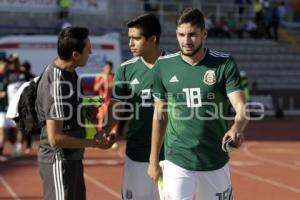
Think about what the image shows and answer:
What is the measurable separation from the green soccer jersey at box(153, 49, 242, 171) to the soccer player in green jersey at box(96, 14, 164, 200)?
53 cm

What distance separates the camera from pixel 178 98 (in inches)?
215

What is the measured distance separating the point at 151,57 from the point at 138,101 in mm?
361

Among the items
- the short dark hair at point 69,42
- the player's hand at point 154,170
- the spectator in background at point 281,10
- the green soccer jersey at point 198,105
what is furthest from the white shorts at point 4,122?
the spectator in background at point 281,10

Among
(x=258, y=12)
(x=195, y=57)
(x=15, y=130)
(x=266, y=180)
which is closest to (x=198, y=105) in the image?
(x=195, y=57)

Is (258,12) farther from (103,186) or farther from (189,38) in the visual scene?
(189,38)

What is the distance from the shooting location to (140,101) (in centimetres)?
612

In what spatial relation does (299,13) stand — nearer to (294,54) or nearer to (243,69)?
(294,54)

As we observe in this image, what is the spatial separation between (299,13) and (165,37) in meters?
9.21

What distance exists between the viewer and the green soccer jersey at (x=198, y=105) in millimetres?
5359

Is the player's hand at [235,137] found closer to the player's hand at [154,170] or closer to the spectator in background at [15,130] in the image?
the player's hand at [154,170]

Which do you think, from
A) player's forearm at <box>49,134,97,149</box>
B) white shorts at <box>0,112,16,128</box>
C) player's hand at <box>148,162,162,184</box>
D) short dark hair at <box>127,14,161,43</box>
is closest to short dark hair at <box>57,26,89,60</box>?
player's forearm at <box>49,134,97,149</box>

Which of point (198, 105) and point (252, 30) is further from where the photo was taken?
point (252, 30)

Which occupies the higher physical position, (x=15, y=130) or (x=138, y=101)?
(x=138, y=101)

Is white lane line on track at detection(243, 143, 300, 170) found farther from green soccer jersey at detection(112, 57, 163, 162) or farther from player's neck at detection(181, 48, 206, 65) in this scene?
player's neck at detection(181, 48, 206, 65)
